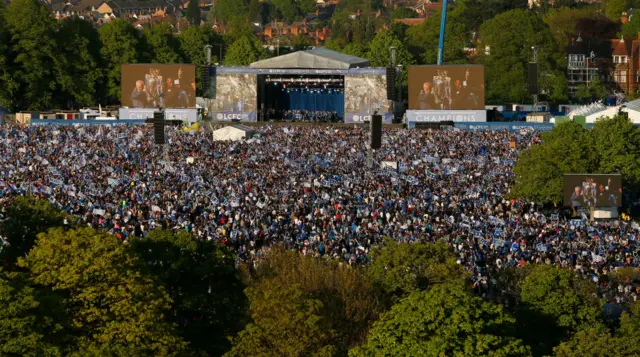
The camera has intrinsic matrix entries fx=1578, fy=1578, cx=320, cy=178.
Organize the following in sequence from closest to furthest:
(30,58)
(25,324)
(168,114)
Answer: (25,324), (168,114), (30,58)

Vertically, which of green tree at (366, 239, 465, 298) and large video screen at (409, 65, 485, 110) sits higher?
large video screen at (409, 65, 485, 110)

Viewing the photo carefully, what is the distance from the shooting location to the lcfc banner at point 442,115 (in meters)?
85.8

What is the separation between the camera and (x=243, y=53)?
401ft

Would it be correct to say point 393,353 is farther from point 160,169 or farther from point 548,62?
point 548,62

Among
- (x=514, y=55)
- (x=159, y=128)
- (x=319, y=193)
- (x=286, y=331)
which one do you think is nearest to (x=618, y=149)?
(x=319, y=193)

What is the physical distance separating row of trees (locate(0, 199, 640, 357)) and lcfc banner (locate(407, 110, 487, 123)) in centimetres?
4041

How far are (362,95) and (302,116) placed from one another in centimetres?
465

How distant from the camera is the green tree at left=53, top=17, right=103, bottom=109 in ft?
350

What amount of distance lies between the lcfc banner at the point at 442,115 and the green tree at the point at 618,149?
17365 mm

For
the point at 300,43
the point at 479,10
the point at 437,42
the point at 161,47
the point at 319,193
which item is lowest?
the point at 319,193

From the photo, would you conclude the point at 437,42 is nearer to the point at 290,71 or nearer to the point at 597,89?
the point at 597,89

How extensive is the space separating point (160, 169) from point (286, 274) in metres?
23.0

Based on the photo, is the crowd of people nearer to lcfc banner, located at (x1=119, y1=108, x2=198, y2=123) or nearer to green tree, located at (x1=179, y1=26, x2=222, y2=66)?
lcfc banner, located at (x1=119, y1=108, x2=198, y2=123)

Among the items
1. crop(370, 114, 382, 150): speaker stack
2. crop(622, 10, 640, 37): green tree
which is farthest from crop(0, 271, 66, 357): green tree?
crop(622, 10, 640, 37): green tree
